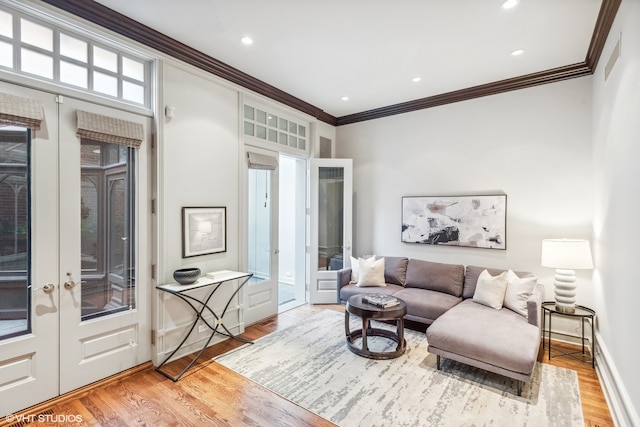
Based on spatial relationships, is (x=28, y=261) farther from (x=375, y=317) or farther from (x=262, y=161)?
(x=375, y=317)

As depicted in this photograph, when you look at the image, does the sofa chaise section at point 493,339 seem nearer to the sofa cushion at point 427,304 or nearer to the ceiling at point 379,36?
the sofa cushion at point 427,304

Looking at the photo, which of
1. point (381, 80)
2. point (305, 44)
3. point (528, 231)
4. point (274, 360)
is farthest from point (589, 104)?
point (274, 360)

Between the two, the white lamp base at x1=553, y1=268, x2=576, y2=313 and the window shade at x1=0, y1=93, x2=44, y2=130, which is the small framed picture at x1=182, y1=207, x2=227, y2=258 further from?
the white lamp base at x1=553, y1=268, x2=576, y2=313

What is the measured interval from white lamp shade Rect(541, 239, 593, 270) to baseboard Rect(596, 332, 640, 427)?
699mm

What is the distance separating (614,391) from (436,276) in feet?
6.60

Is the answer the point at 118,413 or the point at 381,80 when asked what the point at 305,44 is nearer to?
the point at 381,80

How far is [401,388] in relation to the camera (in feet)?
8.71

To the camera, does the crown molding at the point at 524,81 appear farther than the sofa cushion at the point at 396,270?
No

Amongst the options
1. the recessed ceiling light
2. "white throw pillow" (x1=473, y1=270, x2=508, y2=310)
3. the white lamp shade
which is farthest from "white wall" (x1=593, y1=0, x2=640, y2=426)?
"white throw pillow" (x1=473, y1=270, x2=508, y2=310)

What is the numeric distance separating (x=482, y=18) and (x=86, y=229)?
3808 mm

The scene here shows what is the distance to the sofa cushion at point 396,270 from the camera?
14.7ft

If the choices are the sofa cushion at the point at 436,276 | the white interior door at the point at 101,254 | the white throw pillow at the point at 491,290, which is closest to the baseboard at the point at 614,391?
the white throw pillow at the point at 491,290

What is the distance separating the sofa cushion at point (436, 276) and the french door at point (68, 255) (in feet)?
10.8

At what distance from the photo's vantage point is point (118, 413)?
2.34 meters
